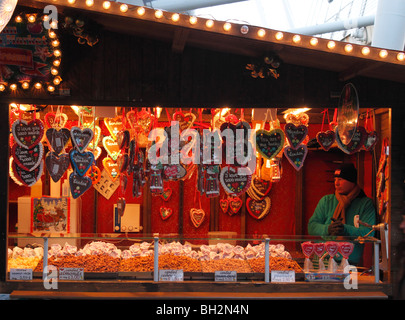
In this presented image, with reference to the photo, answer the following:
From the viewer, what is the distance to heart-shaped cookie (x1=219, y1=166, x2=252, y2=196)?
18.4 ft

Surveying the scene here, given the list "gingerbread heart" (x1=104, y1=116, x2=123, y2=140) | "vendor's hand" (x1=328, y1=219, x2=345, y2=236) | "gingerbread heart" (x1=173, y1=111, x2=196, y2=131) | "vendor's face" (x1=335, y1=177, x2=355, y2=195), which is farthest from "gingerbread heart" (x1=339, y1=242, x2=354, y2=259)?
"gingerbread heart" (x1=104, y1=116, x2=123, y2=140)

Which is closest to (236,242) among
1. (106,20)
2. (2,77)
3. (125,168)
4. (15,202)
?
(125,168)

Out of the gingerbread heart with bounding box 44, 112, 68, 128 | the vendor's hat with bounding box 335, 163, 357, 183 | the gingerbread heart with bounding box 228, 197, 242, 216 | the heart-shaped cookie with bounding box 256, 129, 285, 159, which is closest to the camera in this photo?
the heart-shaped cookie with bounding box 256, 129, 285, 159

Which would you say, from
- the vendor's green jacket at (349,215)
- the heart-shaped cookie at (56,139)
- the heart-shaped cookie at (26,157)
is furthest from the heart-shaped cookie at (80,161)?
the vendor's green jacket at (349,215)

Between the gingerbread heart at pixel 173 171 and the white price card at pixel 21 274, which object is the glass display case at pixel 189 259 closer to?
the white price card at pixel 21 274

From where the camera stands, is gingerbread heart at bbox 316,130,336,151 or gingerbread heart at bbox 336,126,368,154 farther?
gingerbread heart at bbox 316,130,336,151

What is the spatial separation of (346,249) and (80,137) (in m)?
3.12

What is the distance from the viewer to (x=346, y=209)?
644 centimetres

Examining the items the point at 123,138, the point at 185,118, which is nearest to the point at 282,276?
the point at 185,118

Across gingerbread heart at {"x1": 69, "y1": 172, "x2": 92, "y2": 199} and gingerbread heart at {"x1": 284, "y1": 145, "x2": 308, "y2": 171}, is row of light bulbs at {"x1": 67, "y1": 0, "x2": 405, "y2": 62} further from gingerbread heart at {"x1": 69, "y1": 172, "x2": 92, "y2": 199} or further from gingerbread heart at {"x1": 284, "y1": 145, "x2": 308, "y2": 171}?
gingerbread heart at {"x1": 69, "y1": 172, "x2": 92, "y2": 199}

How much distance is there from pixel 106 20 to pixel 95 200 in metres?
3.74

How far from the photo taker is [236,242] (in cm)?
527

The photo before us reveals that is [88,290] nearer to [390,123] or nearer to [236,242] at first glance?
[236,242]

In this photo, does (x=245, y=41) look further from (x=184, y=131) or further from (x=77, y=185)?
(x=77, y=185)
